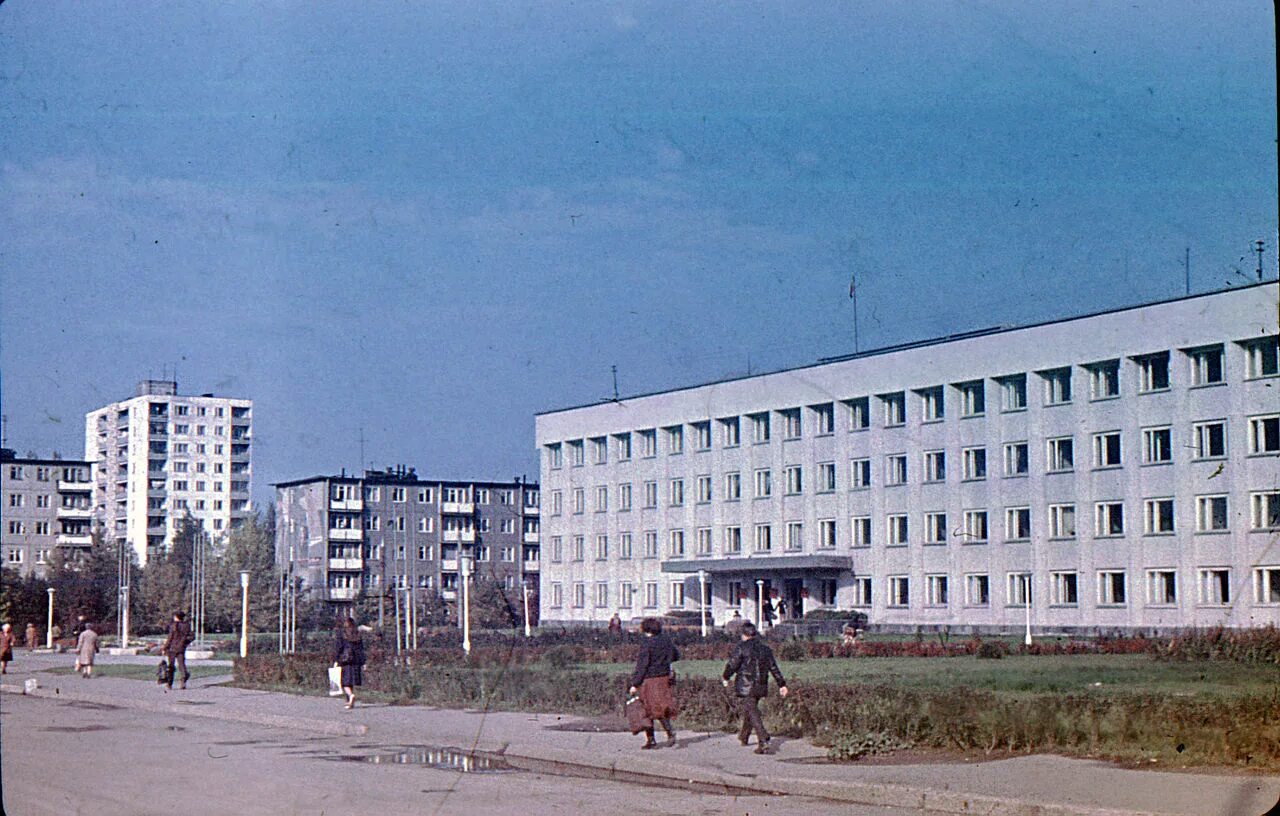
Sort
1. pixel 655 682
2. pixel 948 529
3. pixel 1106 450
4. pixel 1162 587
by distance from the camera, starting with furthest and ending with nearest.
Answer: pixel 948 529 < pixel 1162 587 < pixel 1106 450 < pixel 655 682

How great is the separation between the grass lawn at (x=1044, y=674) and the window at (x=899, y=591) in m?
21.6

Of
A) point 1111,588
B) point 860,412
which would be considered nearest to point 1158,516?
point 1111,588

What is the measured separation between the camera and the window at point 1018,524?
55.8 metres

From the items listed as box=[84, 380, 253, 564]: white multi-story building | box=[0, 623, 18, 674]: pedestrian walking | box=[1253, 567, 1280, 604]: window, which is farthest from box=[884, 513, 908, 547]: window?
box=[0, 623, 18, 674]: pedestrian walking

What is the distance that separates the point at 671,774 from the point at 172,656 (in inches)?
727

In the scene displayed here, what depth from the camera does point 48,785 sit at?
14336mm

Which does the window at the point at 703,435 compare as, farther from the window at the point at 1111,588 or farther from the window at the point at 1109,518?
the window at the point at 1111,588

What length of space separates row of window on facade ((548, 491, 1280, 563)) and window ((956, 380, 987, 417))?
209 inches

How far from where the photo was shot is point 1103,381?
50094 millimetres

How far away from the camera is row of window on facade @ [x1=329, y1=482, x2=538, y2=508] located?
53.8 m

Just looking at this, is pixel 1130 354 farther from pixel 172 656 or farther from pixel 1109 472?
pixel 172 656

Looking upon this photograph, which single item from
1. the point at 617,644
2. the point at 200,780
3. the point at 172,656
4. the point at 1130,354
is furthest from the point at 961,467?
the point at 200,780

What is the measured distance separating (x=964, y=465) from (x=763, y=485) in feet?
37.2

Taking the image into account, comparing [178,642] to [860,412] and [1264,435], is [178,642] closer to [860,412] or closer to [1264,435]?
[860,412]
